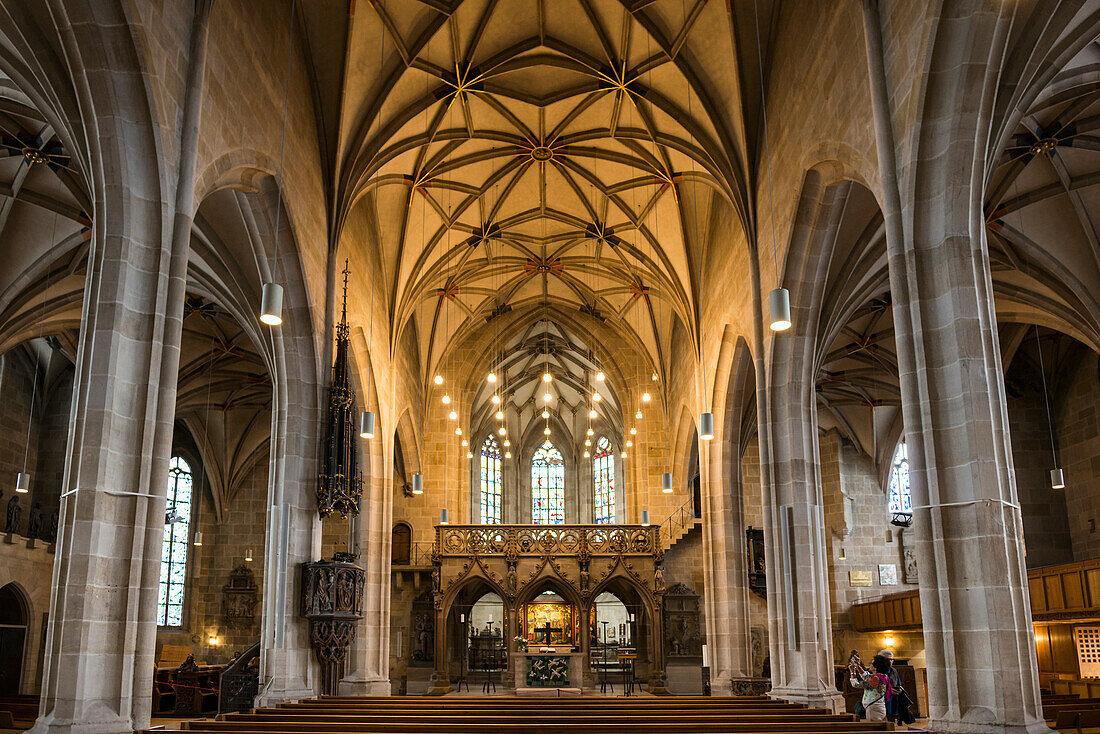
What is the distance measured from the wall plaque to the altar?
408 inches

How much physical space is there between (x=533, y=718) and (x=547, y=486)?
1270 inches

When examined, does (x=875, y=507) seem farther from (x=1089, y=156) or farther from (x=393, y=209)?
(x=393, y=209)

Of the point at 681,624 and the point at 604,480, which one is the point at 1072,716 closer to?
the point at 681,624

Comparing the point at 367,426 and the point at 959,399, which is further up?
the point at 367,426

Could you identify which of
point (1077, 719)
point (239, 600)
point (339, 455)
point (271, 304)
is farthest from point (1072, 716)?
point (239, 600)

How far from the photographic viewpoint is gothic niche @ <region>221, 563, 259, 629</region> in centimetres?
3228

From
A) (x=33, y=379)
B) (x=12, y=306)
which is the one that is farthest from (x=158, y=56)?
(x=33, y=379)

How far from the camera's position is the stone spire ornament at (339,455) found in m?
16.7

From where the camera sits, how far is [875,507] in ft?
101

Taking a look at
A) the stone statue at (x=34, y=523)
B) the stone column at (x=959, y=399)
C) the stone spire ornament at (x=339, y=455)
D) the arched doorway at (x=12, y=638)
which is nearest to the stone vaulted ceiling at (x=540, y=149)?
the stone spire ornament at (x=339, y=455)

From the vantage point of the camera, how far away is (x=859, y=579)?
98.7 feet

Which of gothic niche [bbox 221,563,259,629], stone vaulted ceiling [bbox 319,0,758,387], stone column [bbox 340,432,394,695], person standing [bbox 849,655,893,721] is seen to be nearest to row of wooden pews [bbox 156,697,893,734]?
person standing [bbox 849,655,893,721]

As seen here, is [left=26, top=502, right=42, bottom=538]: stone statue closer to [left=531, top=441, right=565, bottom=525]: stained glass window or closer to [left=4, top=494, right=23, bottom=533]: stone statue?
[left=4, top=494, right=23, bottom=533]: stone statue

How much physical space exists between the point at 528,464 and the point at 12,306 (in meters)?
26.9
